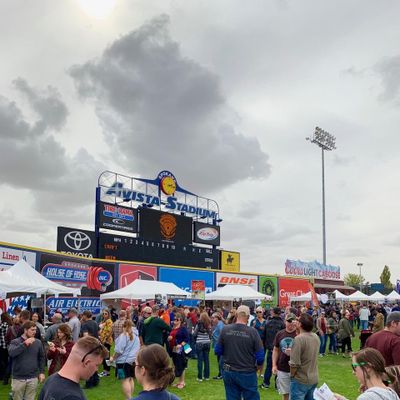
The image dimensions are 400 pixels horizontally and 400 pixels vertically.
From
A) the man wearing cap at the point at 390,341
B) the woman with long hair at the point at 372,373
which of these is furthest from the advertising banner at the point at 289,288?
the woman with long hair at the point at 372,373

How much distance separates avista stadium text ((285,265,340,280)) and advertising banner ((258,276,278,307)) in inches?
351

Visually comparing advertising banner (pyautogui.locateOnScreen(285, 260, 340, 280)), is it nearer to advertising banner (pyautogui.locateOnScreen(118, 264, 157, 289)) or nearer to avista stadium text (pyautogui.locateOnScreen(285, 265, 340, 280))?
avista stadium text (pyautogui.locateOnScreen(285, 265, 340, 280))

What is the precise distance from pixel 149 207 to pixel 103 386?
2342 cm

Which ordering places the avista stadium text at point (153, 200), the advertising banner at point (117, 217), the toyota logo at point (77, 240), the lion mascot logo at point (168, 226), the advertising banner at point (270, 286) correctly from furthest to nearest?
1. the advertising banner at point (270, 286)
2. the lion mascot logo at point (168, 226)
3. the avista stadium text at point (153, 200)
4. the advertising banner at point (117, 217)
5. the toyota logo at point (77, 240)

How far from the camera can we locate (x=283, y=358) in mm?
7094

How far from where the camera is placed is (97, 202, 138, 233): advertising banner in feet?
94.1

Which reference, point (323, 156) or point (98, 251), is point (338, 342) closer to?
point (98, 251)

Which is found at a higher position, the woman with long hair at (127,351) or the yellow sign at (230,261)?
the yellow sign at (230,261)

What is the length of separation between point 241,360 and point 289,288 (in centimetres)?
3794

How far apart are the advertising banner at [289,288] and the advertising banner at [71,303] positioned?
21.8 meters

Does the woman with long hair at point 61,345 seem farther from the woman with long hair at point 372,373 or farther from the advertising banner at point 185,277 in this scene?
the advertising banner at point 185,277

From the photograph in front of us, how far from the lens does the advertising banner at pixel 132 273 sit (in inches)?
1072

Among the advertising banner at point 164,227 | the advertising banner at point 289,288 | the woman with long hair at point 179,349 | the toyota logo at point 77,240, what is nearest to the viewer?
the woman with long hair at point 179,349

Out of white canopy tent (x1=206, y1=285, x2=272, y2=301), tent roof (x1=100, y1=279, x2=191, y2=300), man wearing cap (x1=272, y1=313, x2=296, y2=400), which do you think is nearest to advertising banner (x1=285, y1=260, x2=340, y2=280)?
white canopy tent (x1=206, y1=285, x2=272, y2=301)
